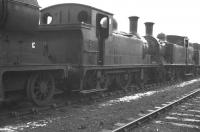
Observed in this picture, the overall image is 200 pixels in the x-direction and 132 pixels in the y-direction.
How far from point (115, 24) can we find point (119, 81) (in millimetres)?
2541

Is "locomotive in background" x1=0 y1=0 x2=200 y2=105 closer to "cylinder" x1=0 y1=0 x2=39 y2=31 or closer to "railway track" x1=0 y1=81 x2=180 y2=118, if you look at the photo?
"cylinder" x1=0 y1=0 x2=39 y2=31

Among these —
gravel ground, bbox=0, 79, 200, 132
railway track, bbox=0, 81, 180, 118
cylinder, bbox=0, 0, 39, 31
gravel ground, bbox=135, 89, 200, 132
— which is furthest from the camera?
railway track, bbox=0, 81, 180, 118

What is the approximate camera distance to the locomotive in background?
7383mm

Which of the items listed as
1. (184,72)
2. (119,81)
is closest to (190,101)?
(119,81)

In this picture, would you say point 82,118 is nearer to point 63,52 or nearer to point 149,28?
point 63,52

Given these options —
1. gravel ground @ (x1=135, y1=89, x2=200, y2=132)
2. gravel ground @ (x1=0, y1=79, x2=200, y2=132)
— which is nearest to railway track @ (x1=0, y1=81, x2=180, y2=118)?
gravel ground @ (x1=0, y1=79, x2=200, y2=132)

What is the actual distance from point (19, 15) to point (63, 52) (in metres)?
3.15

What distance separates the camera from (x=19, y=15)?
7332 millimetres

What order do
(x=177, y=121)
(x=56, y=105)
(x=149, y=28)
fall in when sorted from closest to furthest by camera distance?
(x=177, y=121) < (x=56, y=105) < (x=149, y=28)

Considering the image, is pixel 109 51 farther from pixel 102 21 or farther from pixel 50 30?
pixel 50 30

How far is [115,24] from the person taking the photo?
1308cm

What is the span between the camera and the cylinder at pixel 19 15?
701 centimetres

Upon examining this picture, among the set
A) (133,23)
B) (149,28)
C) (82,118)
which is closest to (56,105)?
(82,118)

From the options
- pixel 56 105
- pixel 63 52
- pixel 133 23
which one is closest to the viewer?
pixel 56 105
